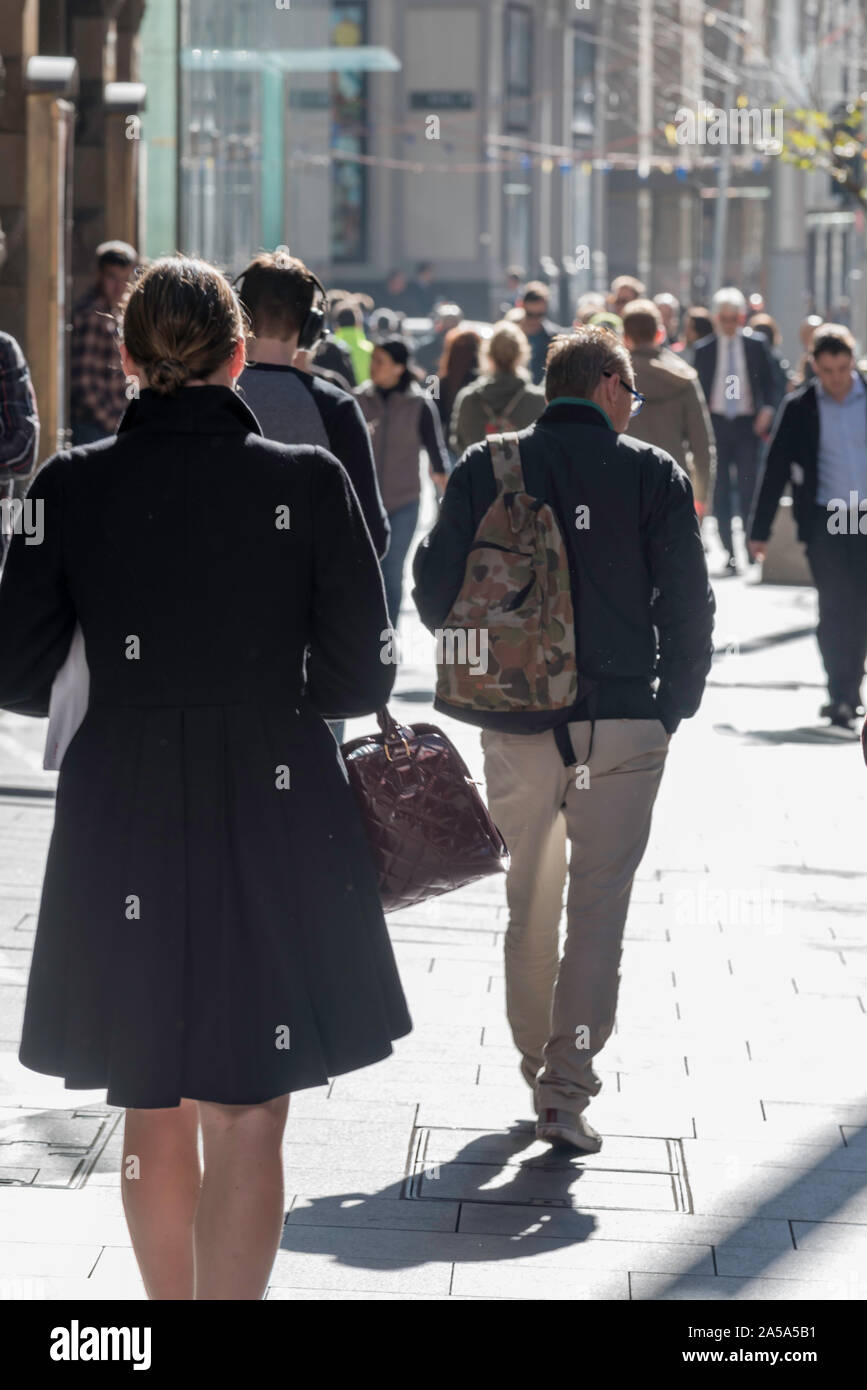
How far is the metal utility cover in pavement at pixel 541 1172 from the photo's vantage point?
430cm

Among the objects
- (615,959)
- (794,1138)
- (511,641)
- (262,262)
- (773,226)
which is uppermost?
(773,226)

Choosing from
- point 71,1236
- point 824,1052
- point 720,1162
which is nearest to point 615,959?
point 720,1162

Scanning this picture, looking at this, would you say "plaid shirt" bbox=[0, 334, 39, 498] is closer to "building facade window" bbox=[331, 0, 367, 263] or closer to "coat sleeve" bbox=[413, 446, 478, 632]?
"coat sleeve" bbox=[413, 446, 478, 632]

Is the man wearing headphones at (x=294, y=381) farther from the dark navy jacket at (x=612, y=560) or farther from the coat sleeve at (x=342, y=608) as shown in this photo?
the coat sleeve at (x=342, y=608)

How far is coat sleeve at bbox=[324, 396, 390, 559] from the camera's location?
5.41 m

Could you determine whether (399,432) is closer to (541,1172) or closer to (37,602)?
(541,1172)

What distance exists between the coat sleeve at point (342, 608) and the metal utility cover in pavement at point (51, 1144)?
4.88 feet

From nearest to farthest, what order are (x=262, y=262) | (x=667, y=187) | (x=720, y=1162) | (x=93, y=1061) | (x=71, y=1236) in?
(x=93, y=1061), (x=71, y=1236), (x=720, y=1162), (x=262, y=262), (x=667, y=187)

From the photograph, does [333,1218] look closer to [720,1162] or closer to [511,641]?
[720,1162]

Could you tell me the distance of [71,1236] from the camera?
157 inches

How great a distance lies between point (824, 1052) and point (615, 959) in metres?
0.82

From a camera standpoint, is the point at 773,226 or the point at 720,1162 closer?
the point at 720,1162

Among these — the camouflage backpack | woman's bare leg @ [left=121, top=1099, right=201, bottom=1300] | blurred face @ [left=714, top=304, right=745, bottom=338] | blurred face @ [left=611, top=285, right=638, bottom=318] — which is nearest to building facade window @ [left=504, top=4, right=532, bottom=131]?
blurred face @ [left=611, top=285, right=638, bottom=318]

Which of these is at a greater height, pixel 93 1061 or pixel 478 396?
pixel 478 396
